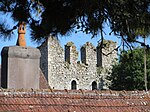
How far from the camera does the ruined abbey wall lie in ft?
114

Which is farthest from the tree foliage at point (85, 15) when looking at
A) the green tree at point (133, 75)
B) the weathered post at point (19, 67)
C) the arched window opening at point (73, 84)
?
the arched window opening at point (73, 84)

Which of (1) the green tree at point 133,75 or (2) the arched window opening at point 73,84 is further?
(2) the arched window opening at point 73,84

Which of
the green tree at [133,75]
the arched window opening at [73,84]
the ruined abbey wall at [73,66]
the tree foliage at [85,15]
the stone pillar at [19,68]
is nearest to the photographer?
the tree foliage at [85,15]

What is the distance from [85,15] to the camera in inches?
368

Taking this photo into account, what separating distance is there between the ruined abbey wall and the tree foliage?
78.2 ft

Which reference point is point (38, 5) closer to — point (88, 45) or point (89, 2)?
point (89, 2)

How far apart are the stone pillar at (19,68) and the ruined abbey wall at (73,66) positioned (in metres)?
22.4

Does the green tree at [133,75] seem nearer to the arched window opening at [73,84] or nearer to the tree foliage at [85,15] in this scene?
the arched window opening at [73,84]

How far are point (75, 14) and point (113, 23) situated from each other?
2.20 ft

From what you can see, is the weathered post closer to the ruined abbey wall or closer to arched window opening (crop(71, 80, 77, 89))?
the ruined abbey wall

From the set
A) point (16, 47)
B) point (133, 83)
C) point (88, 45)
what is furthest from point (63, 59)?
point (16, 47)

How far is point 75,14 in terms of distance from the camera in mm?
9438

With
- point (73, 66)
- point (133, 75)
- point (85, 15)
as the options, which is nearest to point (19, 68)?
point (85, 15)

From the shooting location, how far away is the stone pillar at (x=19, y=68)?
1075 centimetres
